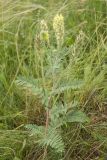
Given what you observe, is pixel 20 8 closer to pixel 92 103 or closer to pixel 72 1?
pixel 72 1

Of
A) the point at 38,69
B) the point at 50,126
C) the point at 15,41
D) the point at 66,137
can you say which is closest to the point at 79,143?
the point at 66,137

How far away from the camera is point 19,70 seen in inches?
87.2

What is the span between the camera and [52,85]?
2014 millimetres

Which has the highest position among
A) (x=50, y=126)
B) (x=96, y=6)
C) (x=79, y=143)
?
(x=96, y=6)

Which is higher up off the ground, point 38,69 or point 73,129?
point 38,69

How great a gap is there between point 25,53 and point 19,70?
16cm

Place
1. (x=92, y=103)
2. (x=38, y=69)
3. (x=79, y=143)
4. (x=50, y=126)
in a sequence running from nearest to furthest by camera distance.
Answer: (x=50, y=126) → (x=79, y=143) → (x=92, y=103) → (x=38, y=69)

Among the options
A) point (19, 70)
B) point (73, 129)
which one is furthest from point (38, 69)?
point (73, 129)

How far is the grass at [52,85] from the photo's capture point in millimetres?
1629

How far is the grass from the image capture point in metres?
1.63

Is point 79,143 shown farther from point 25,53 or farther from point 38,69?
point 25,53

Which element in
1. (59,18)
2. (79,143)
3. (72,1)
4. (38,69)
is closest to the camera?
(59,18)

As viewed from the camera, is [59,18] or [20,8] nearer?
[59,18]

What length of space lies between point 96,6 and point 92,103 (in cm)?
79
